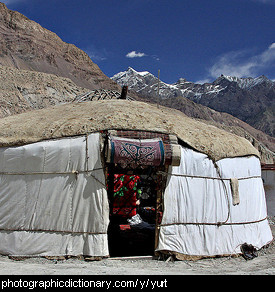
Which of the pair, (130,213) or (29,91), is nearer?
(130,213)

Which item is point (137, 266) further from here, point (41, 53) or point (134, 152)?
point (41, 53)

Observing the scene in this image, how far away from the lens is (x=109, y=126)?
4625 mm

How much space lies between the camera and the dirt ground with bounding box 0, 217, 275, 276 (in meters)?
3.52

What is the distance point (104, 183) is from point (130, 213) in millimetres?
4262

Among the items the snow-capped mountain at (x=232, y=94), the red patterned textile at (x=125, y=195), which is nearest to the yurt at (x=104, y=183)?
the red patterned textile at (x=125, y=195)

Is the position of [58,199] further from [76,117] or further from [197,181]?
[197,181]

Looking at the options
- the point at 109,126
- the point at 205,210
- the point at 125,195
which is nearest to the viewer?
the point at 109,126

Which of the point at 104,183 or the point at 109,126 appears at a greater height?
the point at 109,126

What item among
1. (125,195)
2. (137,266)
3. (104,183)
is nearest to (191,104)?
(125,195)

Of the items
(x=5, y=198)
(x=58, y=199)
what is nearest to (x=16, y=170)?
(x=5, y=198)

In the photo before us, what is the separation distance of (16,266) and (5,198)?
124cm

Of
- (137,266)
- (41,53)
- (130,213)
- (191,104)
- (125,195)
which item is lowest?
(137,266)

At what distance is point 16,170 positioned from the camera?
466cm

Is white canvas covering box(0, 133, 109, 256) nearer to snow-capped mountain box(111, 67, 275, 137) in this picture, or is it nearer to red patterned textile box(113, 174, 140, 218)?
red patterned textile box(113, 174, 140, 218)
